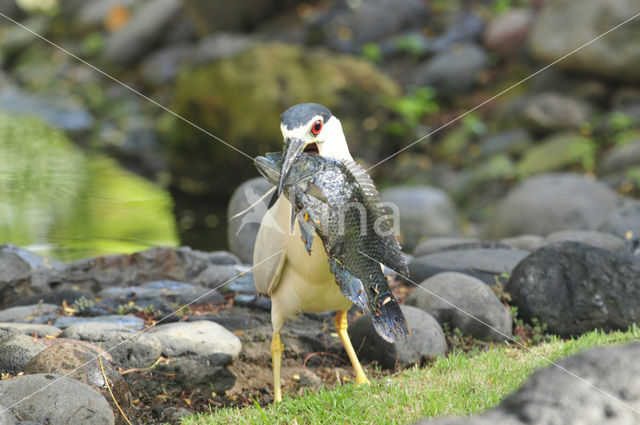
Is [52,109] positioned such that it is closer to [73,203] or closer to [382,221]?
[73,203]

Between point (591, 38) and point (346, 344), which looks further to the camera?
point (591, 38)

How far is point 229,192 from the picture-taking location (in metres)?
12.1

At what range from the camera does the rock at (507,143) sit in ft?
38.1

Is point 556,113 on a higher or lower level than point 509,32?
lower

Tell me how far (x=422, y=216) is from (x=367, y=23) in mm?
6730

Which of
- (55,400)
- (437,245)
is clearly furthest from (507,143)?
(55,400)

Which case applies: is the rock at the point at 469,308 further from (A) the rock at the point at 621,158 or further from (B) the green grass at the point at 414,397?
(A) the rock at the point at 621,158

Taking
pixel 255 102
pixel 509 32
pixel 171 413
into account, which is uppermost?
pixel 509 32

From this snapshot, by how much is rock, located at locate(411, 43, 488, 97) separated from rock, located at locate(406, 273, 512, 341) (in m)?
8.62

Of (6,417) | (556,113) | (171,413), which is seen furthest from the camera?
(556,113)

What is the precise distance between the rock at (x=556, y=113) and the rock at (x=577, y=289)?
6638 millimetres

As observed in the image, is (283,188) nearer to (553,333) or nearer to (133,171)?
(553,333)

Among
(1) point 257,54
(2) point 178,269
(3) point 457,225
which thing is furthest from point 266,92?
(2) point 178,269

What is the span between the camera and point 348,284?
343cm
